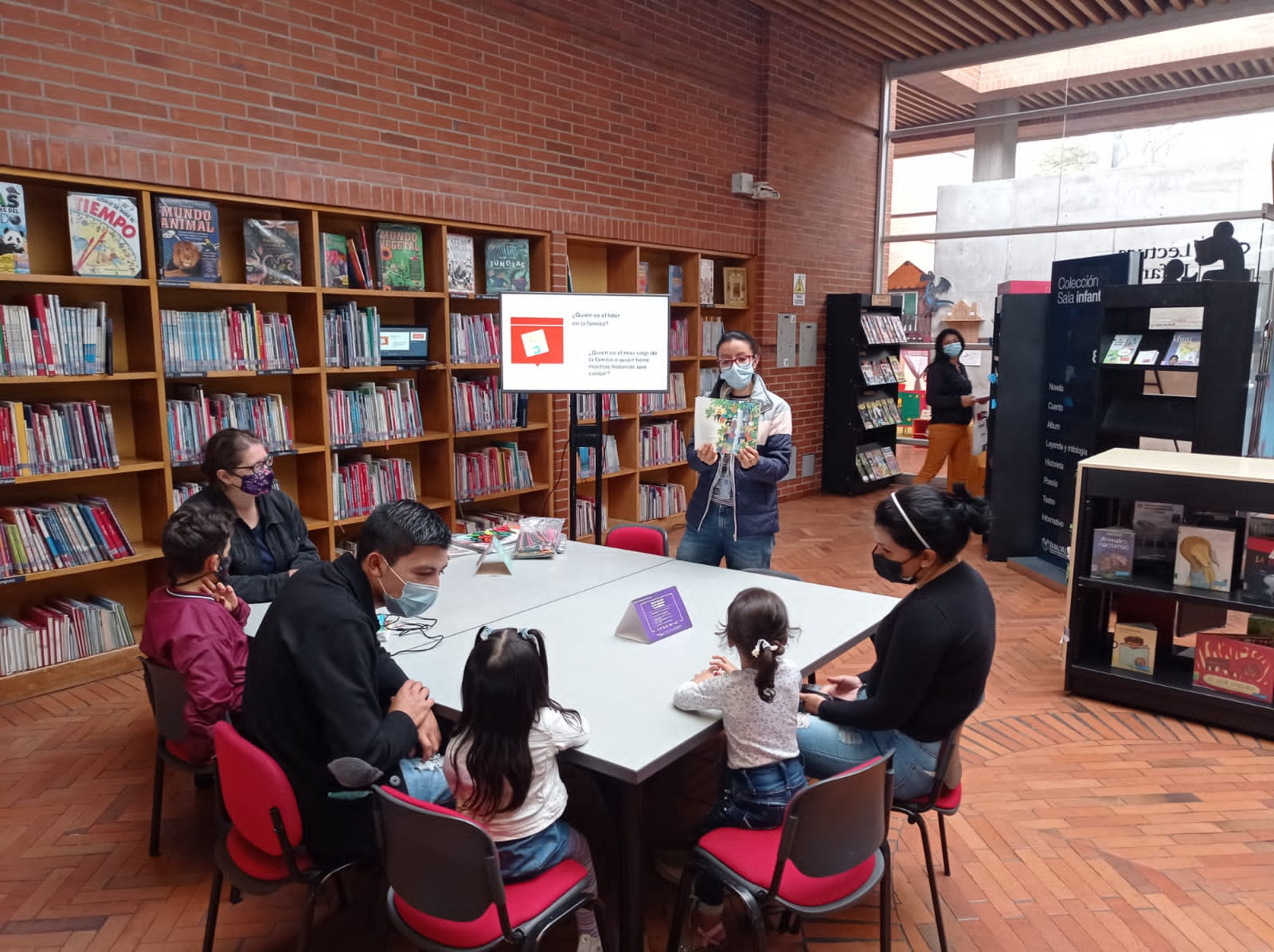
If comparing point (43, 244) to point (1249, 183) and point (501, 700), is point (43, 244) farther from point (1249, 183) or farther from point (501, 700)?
point (1249, 183)

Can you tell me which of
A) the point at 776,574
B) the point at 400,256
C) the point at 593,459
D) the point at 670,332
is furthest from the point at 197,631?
the point at 670,332

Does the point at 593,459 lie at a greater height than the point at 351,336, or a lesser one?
lesser

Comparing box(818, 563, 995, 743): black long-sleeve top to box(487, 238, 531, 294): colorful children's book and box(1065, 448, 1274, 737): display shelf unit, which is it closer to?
box(1065, 448, 1274, 737): display shelf unit

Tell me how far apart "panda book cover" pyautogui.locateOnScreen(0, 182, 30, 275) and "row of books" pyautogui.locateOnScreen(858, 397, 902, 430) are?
6812mm

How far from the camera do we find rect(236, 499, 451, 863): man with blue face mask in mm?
1835

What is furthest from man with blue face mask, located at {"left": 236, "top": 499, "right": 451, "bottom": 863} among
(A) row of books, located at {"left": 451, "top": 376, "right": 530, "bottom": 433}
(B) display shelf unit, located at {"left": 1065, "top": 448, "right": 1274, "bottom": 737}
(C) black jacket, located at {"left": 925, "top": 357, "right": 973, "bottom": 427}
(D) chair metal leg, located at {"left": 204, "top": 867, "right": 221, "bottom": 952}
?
(C) black jacket, located at {"left": 925, "top": 357, "right": 973, "bottom": 427}

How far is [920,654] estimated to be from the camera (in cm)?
208

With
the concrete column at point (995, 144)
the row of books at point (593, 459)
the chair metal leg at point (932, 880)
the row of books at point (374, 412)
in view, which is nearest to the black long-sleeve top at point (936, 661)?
the chair metal leg at point (932, 880)

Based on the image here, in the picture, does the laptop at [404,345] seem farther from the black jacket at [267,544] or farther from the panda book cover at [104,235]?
the black jacket at [267,544]

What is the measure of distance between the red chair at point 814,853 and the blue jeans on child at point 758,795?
0.03 meters

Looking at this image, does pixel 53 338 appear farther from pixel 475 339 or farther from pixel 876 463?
pixel 876 463

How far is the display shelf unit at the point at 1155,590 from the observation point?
3.47 m

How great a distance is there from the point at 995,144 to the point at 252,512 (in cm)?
Answer: 795

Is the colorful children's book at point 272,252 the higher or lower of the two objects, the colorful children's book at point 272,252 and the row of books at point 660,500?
the higher
